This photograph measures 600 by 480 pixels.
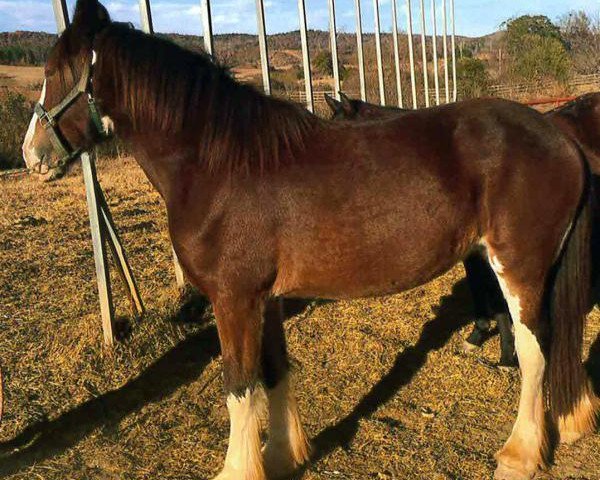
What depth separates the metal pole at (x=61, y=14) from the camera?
3.81 m

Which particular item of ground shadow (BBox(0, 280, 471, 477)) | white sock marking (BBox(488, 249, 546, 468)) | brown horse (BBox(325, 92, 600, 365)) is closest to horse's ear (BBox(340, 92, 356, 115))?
brown horse (BBox(325, 92, 600, 365))

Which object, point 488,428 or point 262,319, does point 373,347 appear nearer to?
point 488,428

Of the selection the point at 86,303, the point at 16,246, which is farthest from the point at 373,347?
the point at 16,246

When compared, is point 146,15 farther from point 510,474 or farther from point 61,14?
point 510,474

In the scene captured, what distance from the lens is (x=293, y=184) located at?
2641 millimetres

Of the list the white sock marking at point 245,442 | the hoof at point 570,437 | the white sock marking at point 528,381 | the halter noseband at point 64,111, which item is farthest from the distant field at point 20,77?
the hoof at point 570,437

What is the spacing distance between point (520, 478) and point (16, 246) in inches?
247

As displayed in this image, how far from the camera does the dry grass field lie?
3127 millimetres

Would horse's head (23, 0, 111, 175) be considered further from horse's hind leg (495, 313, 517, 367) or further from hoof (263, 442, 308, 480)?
horse's hind leg (495, 313, 517, 367)

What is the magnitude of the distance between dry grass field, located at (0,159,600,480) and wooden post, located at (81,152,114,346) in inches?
6.9

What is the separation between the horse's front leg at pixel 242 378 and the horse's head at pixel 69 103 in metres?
1.03

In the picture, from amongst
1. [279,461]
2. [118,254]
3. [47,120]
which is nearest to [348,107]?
[118,254]

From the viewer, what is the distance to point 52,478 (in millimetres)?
3059

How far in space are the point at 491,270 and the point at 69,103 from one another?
9.61 feet
